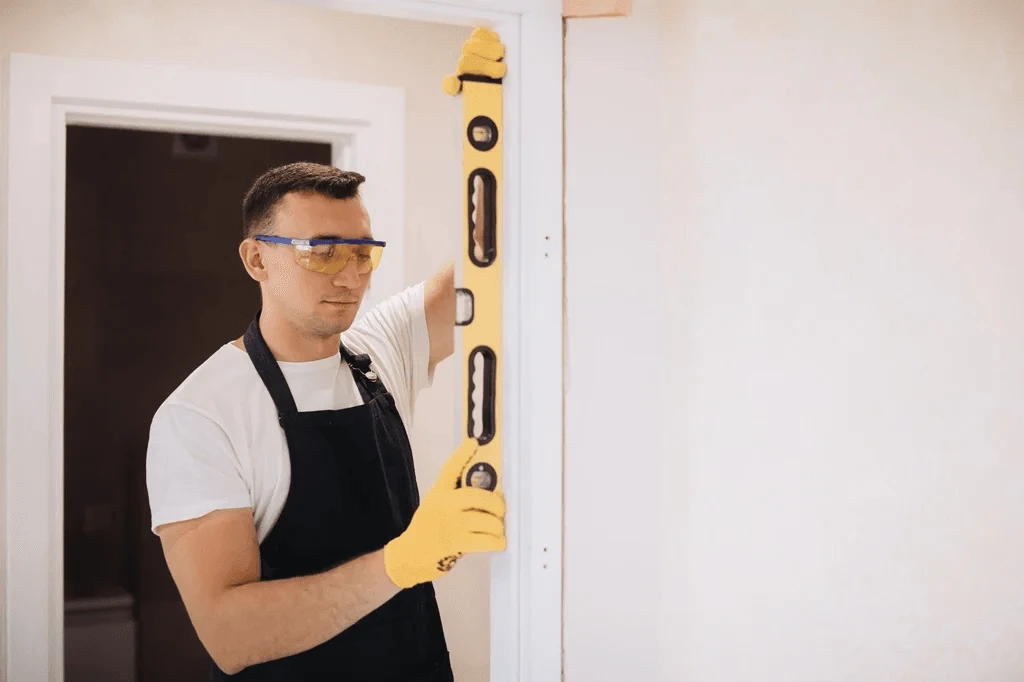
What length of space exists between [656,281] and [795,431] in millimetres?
190

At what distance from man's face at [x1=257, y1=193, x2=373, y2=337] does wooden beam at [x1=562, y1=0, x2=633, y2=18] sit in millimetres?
801

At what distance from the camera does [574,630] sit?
0.73 metres

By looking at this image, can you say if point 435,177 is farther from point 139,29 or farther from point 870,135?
point 870,135

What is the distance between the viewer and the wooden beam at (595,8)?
71 cm

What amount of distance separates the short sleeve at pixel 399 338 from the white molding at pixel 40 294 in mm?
631

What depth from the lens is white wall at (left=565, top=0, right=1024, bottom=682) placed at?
64cm

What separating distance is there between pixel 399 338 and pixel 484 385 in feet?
3.03

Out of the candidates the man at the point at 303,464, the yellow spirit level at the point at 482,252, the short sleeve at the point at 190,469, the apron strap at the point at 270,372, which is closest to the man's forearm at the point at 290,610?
the man at the point at 303,464

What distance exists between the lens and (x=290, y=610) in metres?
1.13

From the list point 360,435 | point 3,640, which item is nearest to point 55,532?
point 3,640

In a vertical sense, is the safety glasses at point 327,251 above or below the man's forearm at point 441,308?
above

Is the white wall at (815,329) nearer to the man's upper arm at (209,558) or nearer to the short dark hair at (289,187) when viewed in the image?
the man's upper arm at (209,558)

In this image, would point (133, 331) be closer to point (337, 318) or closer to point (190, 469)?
point (337, 318)

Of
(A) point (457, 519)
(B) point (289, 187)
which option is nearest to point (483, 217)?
(A) point (457, 519)
